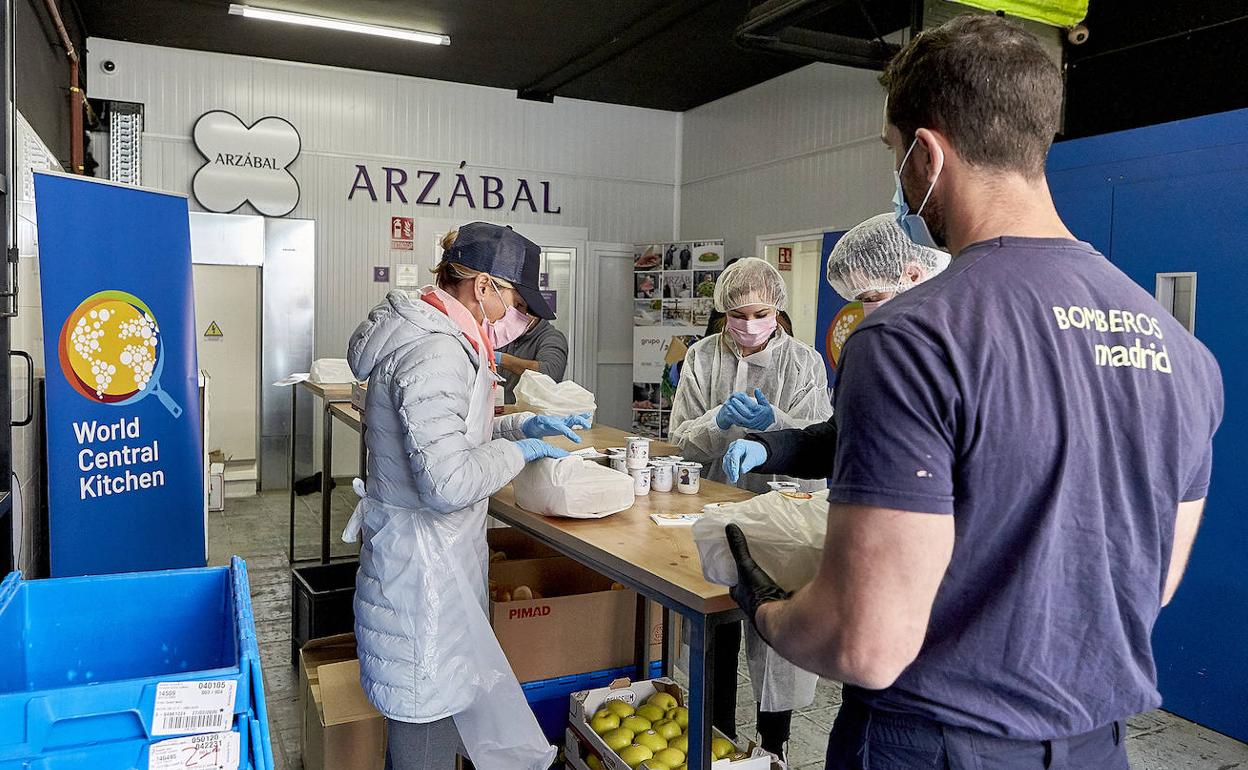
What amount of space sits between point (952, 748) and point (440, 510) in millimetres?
1268

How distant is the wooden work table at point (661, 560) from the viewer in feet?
5.40

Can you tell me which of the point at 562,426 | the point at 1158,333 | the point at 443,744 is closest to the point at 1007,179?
the point at 1158,333

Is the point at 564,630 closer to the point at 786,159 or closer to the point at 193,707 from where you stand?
the point at 193,707

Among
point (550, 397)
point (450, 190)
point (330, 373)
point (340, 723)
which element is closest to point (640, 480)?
point (550, 397)

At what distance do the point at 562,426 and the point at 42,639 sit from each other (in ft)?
4.21

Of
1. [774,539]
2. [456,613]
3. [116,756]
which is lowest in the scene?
[456,613]

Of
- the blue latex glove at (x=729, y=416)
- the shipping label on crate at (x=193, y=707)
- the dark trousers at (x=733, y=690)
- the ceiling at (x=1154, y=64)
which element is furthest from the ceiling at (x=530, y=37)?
the shipping label on crate at (x=193, y=707)

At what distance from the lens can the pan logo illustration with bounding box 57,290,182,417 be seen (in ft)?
10.4

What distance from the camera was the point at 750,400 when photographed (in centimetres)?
271

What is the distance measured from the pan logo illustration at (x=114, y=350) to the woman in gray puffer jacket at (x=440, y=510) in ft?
5.53

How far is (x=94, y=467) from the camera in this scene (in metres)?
3.24

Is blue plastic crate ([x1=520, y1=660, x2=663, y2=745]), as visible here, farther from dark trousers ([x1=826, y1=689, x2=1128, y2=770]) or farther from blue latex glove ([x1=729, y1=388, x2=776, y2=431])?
dark trousers ([x1=826, y1=689, x2=1128, y2=770])

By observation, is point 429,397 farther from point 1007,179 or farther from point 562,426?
point 1007,179

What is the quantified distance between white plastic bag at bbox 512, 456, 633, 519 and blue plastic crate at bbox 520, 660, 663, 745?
690mm
